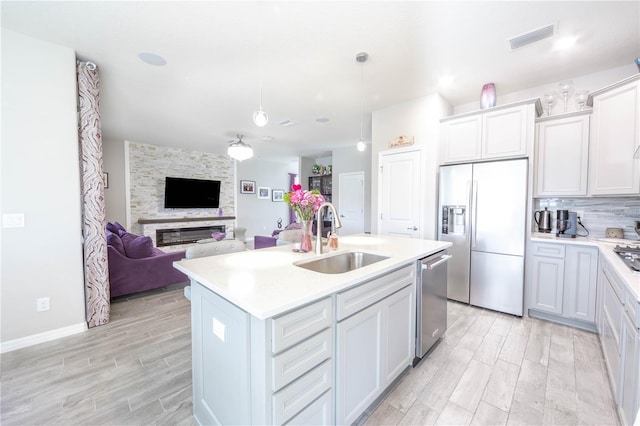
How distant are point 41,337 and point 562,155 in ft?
18.5

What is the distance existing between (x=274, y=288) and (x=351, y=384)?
0.72 metres

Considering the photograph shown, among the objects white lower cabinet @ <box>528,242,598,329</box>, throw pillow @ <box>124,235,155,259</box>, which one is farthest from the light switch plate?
white lower cabinet @ <box>528,242,598,329</box>

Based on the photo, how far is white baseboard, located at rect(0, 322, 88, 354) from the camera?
2230mm

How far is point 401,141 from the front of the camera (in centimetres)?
372

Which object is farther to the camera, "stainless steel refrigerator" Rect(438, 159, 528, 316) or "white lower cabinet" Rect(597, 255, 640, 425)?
"stainless steel refrigerator" Rect(438, 159, 528, 316)

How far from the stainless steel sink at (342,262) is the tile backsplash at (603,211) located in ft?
8.31

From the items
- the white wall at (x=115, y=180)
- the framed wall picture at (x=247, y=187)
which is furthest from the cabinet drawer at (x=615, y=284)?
the white wall at (x=115, y=180)

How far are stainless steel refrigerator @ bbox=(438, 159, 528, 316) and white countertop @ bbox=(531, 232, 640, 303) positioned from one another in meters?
0.31

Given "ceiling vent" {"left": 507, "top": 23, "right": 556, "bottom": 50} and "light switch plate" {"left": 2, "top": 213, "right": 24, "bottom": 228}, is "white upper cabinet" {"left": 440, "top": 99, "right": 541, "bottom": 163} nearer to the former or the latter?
"ceiling vent" {"left": 507, "top": 23, "right": 556, "bottom": 50}

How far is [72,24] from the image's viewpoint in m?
2.13

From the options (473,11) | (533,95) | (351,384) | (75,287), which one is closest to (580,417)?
(351,384)

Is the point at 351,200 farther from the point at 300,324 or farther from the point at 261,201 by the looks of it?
the point at 300,324

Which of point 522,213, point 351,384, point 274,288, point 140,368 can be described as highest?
point 522,213

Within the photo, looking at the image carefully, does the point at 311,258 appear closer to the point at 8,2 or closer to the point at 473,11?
the point at 473,11
